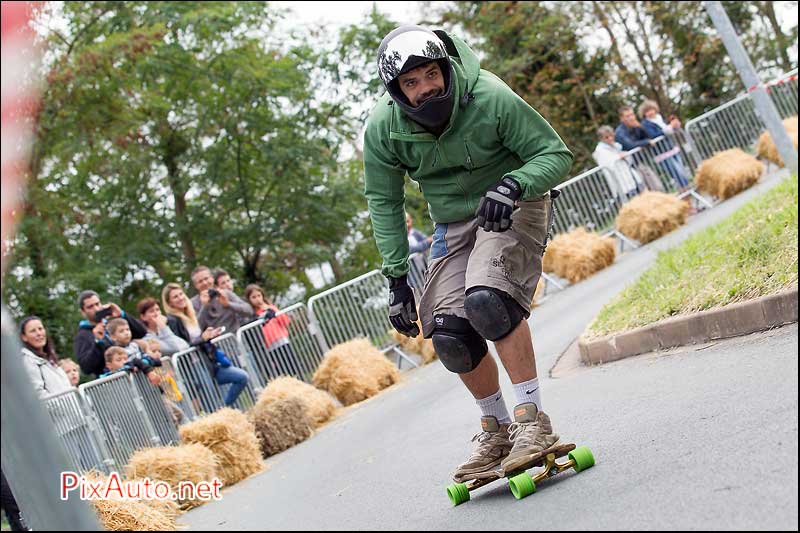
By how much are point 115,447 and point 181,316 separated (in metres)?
1.99

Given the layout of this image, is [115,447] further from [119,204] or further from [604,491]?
[119,204]

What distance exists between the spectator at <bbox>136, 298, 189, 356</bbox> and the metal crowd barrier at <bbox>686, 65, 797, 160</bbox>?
10.9 m

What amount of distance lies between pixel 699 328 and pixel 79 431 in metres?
6.85

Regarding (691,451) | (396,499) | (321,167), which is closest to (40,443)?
(691,451)

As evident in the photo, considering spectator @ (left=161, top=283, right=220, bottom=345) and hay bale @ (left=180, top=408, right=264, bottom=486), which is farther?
spectator @ (left=161, top=283, right=220, bottom=345)

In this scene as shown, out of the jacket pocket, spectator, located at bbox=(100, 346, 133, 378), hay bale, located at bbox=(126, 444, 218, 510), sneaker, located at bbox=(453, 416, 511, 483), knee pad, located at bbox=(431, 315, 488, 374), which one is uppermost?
spectator, located at bbox=(100, 346, 133, 378)

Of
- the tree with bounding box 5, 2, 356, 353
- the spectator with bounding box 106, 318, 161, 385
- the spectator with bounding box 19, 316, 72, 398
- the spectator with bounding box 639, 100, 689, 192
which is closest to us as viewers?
the spectator with bounding box 19, 316, 72, 398

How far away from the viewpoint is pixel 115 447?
12672 millimetres

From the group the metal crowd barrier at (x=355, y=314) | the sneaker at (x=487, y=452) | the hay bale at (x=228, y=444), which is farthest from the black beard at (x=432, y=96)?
the metal crowd barrier at (x=355, y=314)

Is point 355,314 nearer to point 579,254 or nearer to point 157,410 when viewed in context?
point 579,254

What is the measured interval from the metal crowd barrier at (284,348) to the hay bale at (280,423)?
96.4 inches

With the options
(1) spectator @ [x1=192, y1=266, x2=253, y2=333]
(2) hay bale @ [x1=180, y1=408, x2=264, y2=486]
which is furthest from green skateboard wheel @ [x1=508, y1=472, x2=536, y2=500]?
(1) spectator @ [x1=192, y1=266, x2=253, y2=333]

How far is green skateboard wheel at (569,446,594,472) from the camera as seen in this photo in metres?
5.33

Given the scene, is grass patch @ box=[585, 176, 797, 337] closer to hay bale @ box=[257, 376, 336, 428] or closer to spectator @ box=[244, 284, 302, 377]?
hay bale @ box=[257, 376, 336, 428]
